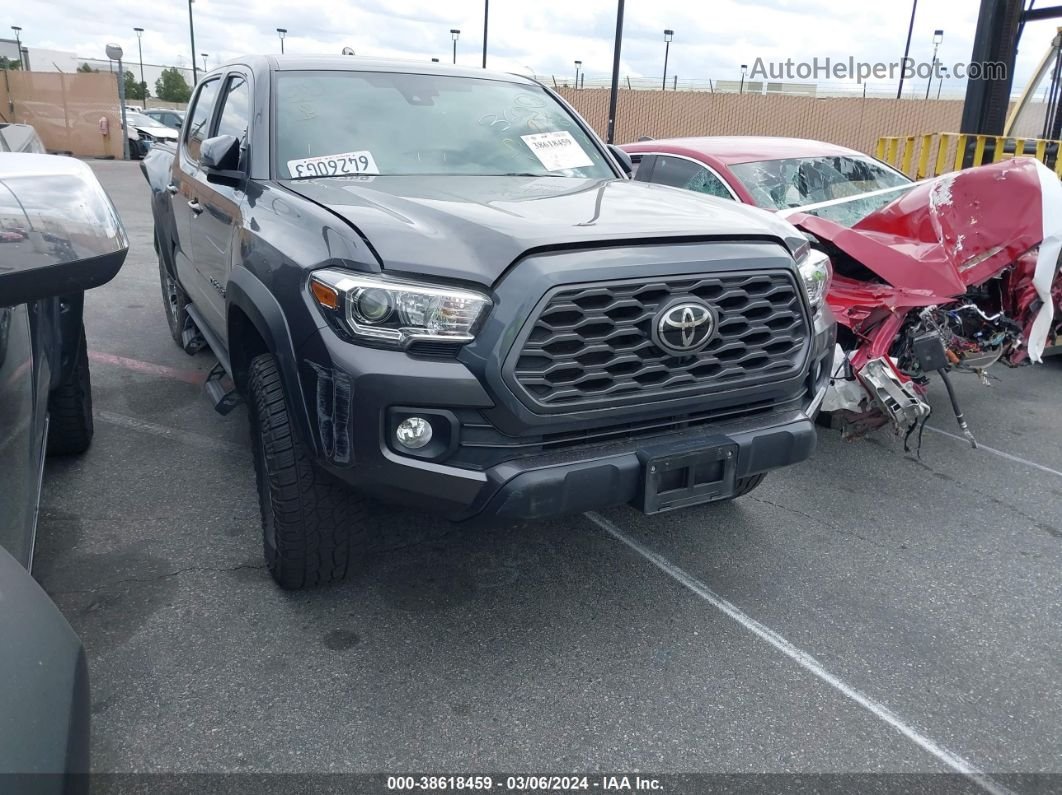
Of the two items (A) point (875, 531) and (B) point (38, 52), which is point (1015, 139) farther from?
(B) point (38, 52)

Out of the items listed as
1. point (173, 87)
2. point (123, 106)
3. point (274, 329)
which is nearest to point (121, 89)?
point (123, 106)

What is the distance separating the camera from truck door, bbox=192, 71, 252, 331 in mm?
→ 3389

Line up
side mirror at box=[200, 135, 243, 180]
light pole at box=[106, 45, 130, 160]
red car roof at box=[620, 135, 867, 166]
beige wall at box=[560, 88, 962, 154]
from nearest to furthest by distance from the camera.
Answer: side mirror at box=[200, 135, 243, 180] < red car roof at box=[620, 135, 867, 166] < light pole at box=[106, 45, 130, 160] < beige wall at box=[560, 88, 962, 154]

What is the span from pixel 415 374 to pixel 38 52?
167 feet

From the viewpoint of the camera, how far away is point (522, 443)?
2.43 metres

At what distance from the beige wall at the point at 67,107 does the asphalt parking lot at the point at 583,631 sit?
23.9 m

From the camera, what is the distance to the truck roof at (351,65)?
3.71 m

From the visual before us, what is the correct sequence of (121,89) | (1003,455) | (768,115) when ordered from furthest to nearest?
(768,115)
(121,89)
(1003,455)

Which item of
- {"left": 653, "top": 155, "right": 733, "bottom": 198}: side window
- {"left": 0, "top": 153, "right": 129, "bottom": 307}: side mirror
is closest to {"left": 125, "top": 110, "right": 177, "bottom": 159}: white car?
{"left": 653, "top": 155, "right": 733, "bottom": 198}: side window

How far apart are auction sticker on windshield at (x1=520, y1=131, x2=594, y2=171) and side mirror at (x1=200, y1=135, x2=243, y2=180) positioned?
1250mm

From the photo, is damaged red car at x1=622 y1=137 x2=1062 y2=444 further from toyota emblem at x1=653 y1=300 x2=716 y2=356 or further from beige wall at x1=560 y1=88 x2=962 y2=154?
beige wall at x1=560 y1=88 x2=962 y2=154

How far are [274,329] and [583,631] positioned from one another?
142 cm

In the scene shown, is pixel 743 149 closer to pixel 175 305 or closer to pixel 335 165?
pixel 335 165

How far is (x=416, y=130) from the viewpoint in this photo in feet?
11.8
